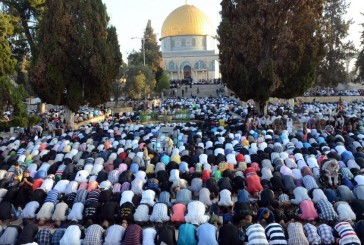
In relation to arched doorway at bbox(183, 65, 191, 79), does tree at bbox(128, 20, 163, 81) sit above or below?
above

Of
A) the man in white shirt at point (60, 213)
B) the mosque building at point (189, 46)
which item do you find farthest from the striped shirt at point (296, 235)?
the mosque building at point (189, 46)

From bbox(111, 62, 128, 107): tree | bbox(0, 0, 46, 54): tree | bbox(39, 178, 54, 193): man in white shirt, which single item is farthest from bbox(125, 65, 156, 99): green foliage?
bbox(39, 178, 54, 193): man in white shirt

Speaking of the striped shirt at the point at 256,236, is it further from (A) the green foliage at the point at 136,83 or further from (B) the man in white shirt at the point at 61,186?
(A) the green foliage at the point at 136,83

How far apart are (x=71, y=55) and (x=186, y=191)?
14.1 meters

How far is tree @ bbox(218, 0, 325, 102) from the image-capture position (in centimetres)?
2127

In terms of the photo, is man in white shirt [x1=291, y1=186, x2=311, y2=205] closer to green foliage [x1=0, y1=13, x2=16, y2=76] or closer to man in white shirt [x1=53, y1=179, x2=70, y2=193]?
man in white shirt [x1=53, y1=179, x2=70, y2=193]

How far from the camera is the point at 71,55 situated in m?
20.9

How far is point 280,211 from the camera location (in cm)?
823

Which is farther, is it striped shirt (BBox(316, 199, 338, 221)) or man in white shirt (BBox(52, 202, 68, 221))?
man in white shirt (BBox(52, 202, 68, 221))

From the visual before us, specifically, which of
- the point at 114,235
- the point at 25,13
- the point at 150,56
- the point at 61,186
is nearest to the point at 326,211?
the point at 114,235

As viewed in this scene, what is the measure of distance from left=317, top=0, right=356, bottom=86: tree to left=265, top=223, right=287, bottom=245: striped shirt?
30450 millimetres

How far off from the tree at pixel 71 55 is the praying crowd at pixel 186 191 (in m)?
5.81

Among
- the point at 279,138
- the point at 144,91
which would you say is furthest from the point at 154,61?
the point at 279,138

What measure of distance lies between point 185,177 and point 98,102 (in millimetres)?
12739
